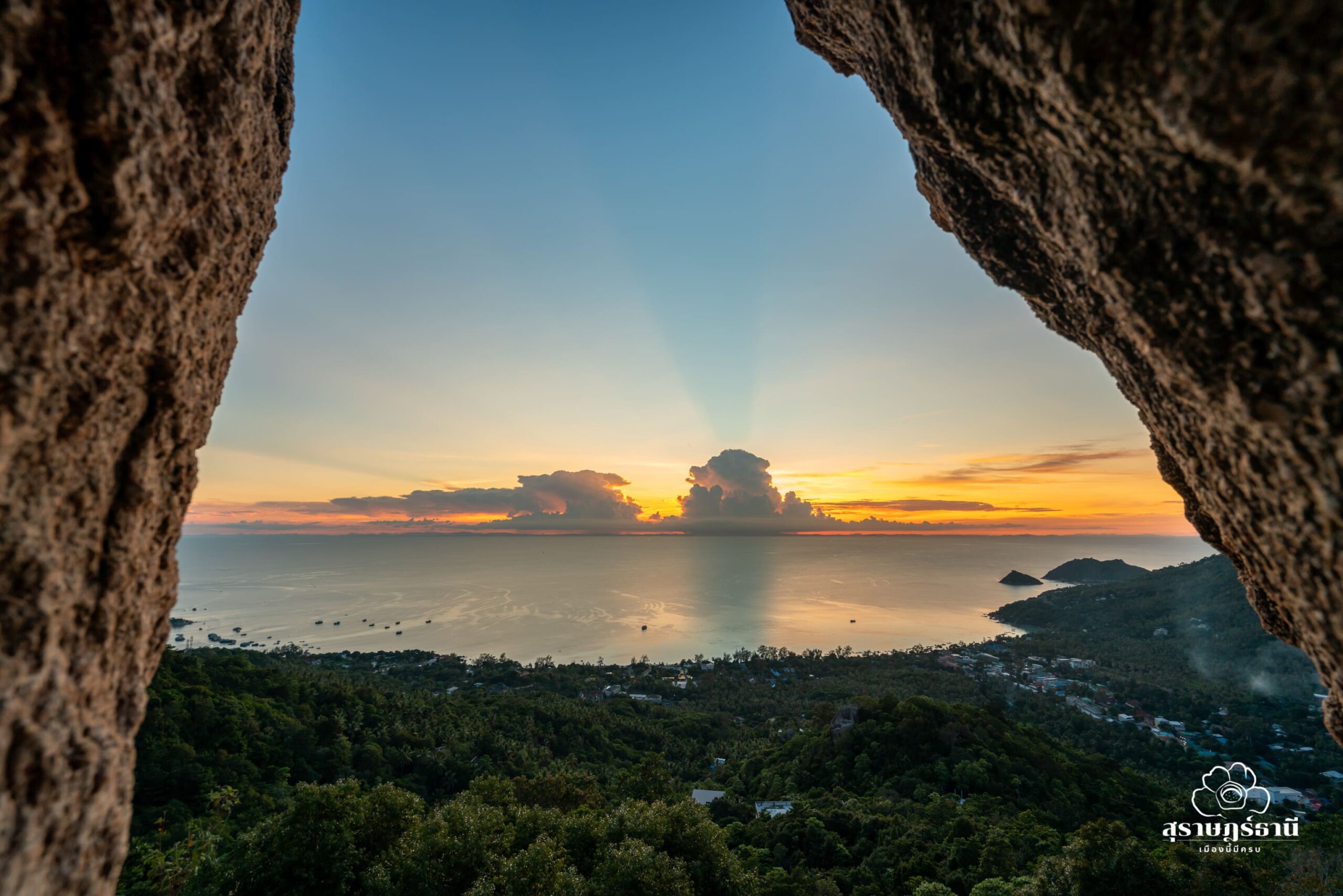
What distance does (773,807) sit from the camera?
72.6 feet

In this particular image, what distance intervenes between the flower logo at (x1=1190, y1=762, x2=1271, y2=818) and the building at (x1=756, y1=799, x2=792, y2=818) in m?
13.5

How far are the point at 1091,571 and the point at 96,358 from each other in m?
177

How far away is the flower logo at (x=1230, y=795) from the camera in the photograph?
19984 millimetres

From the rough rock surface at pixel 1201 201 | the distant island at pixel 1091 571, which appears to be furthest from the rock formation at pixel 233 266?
the distant island at pixel 1091 571

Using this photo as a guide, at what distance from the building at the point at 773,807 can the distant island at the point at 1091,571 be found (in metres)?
138

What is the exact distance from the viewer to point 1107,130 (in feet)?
7.07

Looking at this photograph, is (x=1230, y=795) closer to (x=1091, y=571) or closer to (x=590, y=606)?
(x=590, y=606)

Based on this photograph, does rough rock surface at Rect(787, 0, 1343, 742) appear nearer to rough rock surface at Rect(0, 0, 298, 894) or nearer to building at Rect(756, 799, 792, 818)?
rough rock surface at Rect(0, 0, 298, 894)

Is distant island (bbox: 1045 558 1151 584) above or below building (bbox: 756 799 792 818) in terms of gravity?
below

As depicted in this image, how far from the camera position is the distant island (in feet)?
433

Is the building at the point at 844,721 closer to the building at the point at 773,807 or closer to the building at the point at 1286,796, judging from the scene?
the building at the point at 773,807

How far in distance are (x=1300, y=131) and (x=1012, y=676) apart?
2420 inches

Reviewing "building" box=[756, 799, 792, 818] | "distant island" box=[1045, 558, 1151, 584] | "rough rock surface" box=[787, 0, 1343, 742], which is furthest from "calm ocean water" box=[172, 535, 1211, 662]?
"rough rock surface" box=[787, 0, 1343, 742]

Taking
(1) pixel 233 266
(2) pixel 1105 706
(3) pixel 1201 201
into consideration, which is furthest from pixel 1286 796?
(1) pixel 233 266
